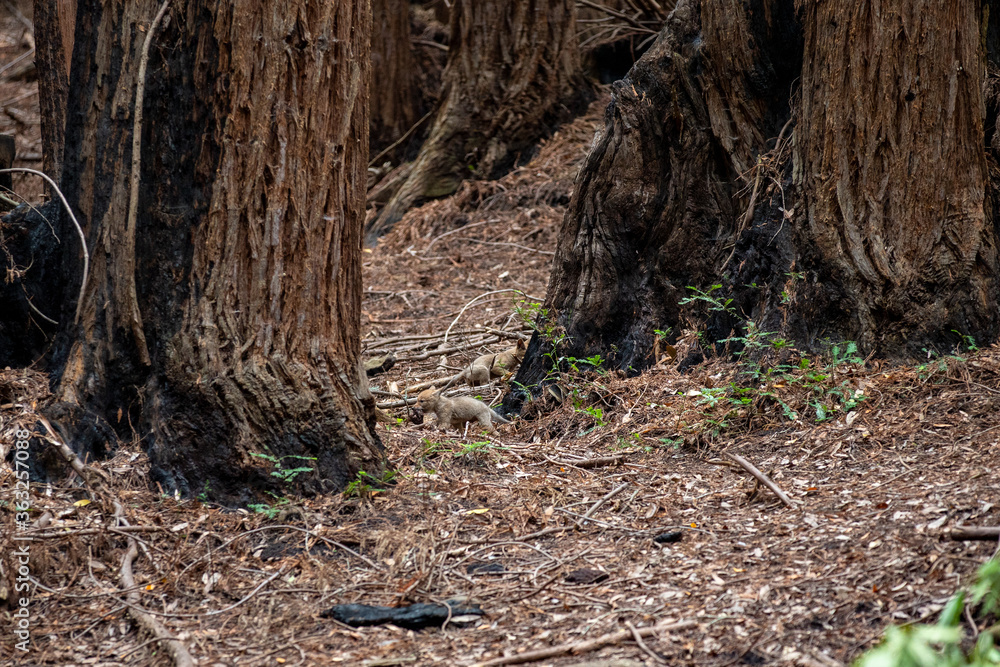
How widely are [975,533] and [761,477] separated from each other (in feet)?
3.94

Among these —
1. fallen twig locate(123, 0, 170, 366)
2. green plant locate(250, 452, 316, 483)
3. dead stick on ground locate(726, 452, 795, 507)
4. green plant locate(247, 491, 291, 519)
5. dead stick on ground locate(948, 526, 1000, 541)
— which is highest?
fallen twig locate(123, 0, 170, 366)

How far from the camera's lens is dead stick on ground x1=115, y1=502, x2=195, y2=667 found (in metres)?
3.15

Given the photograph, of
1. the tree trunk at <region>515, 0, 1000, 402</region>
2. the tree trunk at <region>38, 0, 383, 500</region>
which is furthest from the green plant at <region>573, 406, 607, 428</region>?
the tree trunk at <region>38, 0, 383, 500</region>

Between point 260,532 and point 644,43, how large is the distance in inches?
355

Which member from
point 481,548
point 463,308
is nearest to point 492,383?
point 463,308

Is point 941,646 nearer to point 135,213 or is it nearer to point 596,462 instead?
point 596,462

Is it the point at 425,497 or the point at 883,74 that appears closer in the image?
the point at 425,497

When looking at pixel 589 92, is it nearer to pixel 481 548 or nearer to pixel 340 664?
pixel 481 548

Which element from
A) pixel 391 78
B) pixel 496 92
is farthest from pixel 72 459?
pixel 391 78

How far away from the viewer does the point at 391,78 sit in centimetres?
1246

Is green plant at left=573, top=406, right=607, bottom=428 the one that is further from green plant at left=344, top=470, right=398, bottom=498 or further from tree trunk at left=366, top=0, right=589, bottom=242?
tree trunk at left=366, top=0, right=589, bottom=242

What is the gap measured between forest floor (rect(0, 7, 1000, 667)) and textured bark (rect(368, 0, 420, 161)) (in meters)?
7.66

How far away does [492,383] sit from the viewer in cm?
693

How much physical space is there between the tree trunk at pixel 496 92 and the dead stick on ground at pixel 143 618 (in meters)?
7.59
